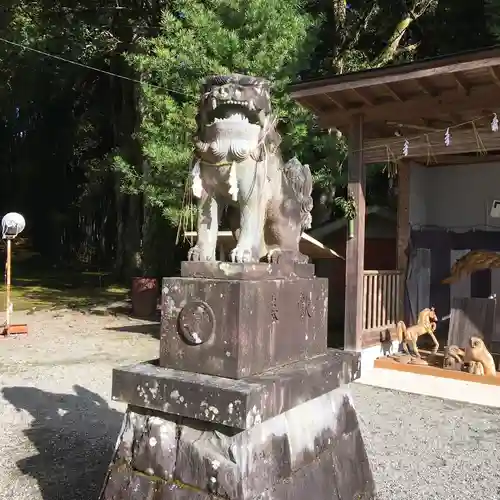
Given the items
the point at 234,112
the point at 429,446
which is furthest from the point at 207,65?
the point at 429,446

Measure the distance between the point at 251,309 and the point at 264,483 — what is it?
843mm

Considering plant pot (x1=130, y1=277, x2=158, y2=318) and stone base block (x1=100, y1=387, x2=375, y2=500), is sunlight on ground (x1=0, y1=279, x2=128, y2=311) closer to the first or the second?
plant pot (x1=130, y1=277, x2=158, y2=318)

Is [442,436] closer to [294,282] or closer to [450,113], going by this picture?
[294,282]

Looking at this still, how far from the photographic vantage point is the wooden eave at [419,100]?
650 cm

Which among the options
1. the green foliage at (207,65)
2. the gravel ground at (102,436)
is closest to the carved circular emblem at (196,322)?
the gravel ground at (102,436)

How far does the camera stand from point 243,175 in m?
Result: 3.17

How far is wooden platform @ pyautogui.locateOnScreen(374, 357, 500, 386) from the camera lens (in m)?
6.89

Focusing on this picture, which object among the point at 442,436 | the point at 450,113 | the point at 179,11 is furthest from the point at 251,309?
the point at 179,11

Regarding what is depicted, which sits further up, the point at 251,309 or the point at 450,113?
the point at 450,113

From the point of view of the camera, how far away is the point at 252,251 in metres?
3.15

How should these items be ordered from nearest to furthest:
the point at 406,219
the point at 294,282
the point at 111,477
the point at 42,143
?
the point at 111,477 < the point at 294,282 < the point at 406,219 < the point at 42,143

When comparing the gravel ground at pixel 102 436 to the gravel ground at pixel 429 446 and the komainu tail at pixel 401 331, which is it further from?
the komainu tail at pixel 401 331

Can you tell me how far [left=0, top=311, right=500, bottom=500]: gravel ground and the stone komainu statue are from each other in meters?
1.90

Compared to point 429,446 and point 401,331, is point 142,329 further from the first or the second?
point 429,446
